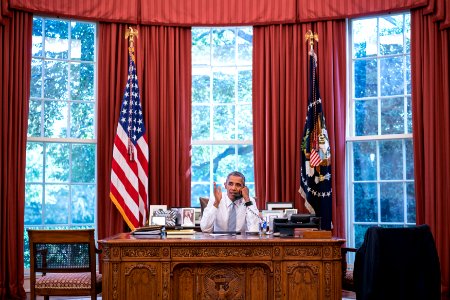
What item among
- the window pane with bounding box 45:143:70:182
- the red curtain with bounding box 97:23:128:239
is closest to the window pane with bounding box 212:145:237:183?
the red curtain with bounding box 97:23:128:239

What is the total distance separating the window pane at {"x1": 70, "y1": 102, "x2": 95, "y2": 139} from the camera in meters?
7.77

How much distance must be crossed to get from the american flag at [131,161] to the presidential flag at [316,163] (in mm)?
1771

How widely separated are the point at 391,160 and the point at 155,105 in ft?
9.08

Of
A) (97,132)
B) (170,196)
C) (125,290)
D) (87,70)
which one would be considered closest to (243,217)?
(125,290)

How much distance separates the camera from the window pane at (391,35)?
25.0ft

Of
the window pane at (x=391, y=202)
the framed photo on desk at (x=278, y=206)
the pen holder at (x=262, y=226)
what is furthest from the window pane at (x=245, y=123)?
the pen holder at (x=262, y=226)

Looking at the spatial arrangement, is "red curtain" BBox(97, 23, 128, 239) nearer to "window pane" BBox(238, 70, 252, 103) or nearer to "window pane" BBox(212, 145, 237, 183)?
"window pane" BBox(212, 145, 237, 183)

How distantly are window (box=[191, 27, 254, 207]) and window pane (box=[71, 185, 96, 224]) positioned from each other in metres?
1.19

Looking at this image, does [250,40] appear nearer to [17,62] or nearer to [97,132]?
[97,132]

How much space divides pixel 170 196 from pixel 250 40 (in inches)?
83.5

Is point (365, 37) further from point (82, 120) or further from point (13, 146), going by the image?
point (13, 146)

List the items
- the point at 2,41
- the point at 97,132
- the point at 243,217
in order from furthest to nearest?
the point at 97,132
the point at 2,41
the point at 243,217

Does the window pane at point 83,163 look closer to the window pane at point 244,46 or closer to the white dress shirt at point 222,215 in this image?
the window pane at point 244,46

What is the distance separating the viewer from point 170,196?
7.72 metres
